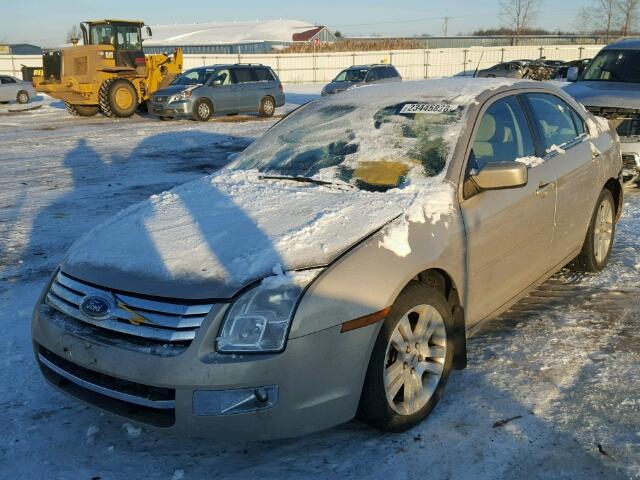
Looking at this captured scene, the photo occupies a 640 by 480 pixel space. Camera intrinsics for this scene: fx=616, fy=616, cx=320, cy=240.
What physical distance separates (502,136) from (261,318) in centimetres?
215

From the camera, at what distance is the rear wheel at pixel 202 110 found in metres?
18.0

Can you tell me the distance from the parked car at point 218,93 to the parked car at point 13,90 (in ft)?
30.1

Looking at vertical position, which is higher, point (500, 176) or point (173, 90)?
point (173, 90)

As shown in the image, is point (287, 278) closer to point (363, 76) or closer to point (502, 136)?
point (502, 136)

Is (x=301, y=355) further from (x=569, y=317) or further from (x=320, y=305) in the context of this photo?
(x=569, y=317)

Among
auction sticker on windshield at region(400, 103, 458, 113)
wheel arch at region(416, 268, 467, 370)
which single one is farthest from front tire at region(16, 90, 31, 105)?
wheel arch at region(416, 268, 467, 370)

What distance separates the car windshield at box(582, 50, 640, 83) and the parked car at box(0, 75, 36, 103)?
2209cm

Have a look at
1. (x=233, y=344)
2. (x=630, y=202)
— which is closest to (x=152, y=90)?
(x=630, y=202)

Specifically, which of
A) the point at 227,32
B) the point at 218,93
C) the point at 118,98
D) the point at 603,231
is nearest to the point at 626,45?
the point at 603,231

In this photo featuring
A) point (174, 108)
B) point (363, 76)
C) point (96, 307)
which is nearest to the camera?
point (96, 307)

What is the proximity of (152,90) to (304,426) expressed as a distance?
19.8 meters

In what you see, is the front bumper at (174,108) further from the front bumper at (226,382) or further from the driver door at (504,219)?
the front bumper at (226,382)

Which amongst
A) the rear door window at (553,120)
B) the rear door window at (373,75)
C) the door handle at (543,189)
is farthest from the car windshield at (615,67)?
the rear door window at (373,75)

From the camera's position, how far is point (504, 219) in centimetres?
348
